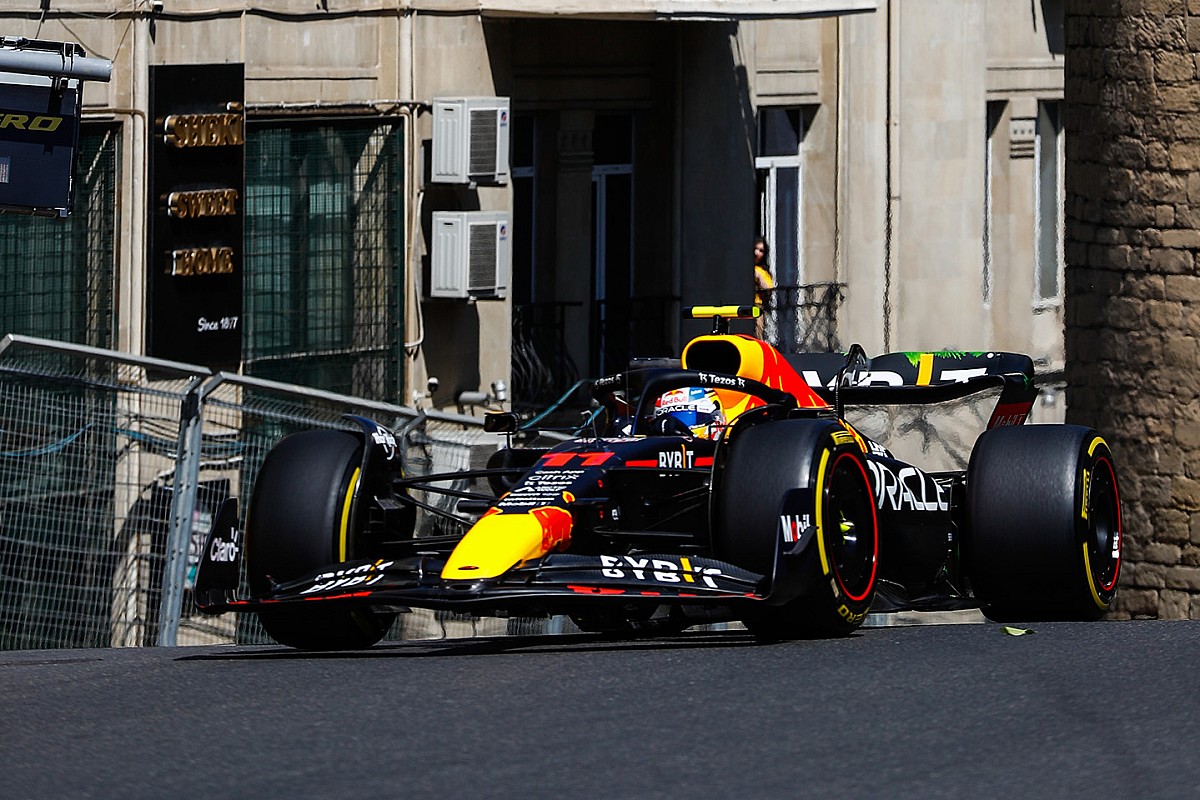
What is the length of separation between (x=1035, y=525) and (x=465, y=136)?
10231 mm

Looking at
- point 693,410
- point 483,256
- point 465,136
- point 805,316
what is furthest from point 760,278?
point 693,410

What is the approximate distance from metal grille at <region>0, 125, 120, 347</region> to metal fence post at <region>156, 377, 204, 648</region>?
579 cm

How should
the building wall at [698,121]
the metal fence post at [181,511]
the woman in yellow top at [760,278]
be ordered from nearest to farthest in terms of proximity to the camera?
1. the metal fence post at [181,511]
2. the building wall at [698,121]
3. the woman in yellow top at [760,278]

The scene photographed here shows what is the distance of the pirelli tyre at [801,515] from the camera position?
314 inches

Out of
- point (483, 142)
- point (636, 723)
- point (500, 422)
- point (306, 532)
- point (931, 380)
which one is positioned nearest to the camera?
point (636, 723)

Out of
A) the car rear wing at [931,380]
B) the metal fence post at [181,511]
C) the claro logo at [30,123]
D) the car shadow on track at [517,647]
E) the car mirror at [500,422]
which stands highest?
the claro logo at [30,123]

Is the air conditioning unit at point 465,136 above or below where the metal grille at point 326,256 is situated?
above

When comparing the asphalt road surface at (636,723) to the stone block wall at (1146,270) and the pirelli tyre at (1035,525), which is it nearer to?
the pirelli tyre at (1035,525)

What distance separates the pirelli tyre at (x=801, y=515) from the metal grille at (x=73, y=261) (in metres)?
8.94

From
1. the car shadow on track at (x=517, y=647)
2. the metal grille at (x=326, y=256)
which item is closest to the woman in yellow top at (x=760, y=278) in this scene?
the metal grille at (x=326, y=256)

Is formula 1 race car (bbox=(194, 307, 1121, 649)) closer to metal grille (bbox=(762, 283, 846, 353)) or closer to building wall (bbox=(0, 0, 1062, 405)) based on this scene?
building wall (bbox=(0, 0, 1062, 405))

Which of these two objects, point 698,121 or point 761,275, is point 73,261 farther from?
point 761,275

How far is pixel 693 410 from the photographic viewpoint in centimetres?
942

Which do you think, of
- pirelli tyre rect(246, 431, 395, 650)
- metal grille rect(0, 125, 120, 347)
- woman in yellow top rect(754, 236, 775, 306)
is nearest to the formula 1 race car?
pirelli tyre rect(246, 431, 395, 650)
